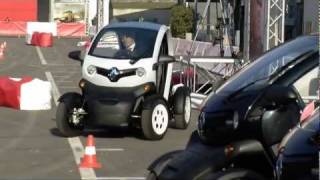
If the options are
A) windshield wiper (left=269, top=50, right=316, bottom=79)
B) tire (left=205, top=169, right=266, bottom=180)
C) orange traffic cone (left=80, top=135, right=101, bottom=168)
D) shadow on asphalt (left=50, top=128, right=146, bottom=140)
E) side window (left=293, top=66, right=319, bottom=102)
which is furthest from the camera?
shadow on asphalt (left=50, top=128, right=146, bottom=140)

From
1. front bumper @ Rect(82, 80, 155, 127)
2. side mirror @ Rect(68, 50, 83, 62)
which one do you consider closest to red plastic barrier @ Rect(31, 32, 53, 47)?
side mirror @ Rect(68, 50, 83, 62)

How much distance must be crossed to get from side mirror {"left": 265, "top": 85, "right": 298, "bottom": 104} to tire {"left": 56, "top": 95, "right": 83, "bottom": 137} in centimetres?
686

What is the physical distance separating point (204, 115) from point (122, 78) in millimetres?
6392

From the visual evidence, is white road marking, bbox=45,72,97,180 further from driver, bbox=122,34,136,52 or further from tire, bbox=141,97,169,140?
driver, bbox=122,34,136,52

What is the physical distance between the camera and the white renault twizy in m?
11.5

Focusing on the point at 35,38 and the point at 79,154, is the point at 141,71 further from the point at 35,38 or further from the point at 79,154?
the point at 35,38

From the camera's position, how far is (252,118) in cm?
525

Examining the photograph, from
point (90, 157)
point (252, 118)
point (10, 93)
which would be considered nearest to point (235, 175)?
point (252, 118)

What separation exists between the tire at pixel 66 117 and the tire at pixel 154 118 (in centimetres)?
118

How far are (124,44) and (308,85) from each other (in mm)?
6879

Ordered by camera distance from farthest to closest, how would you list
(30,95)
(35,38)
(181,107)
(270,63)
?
(35,38) < (30,95) < (181,107) < (270,63)

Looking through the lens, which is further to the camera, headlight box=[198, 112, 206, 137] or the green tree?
the green tree

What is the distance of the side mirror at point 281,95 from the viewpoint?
5141 millimetres

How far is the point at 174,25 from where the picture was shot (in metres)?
50.4
